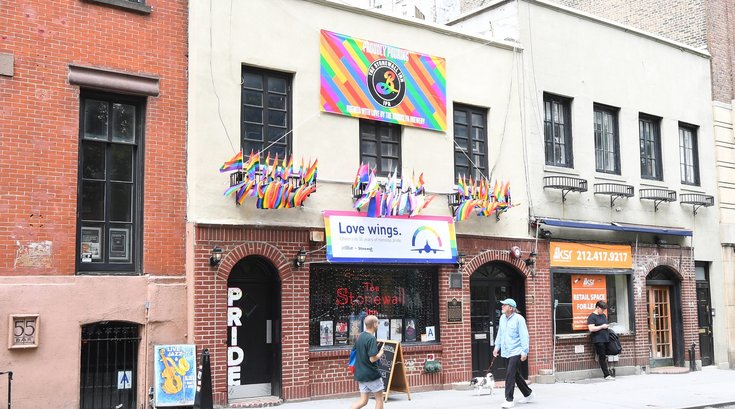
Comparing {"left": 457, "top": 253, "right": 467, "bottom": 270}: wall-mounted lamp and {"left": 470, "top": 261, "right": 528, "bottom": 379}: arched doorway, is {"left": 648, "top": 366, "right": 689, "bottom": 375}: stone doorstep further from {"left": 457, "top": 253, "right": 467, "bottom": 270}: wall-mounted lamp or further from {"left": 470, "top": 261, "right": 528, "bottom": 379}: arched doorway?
{"left": 457, "top": 253, "right": 467, "bottom": 270}: wall-mounted lamp

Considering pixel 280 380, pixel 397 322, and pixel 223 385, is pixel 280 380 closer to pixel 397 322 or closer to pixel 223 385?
pixel 223 385

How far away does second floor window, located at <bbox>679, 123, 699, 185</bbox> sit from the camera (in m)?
21.1

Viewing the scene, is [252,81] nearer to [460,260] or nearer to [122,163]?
[122,163]

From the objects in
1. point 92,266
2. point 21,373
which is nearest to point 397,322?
point 92,266

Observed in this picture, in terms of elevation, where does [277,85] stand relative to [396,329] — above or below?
above

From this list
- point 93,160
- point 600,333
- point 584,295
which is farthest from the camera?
point 584,295

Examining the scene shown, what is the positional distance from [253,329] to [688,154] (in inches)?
538

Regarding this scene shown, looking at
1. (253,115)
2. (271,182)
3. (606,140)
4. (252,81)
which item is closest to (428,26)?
(252,81)

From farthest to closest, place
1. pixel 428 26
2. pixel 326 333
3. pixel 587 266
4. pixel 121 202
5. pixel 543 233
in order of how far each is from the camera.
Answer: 1. pixel 587 266
2. pixel 543 233
3. pixel 428 26
4. pixel 326 333
5. pixel 121 202

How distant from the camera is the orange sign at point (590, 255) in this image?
694 inches

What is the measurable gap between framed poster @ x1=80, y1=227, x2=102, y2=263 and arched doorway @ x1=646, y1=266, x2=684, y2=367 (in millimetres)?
13629

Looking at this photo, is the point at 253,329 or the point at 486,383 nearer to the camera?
the point at 253,329

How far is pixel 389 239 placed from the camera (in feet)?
48.8

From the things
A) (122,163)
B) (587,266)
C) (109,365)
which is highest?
(122,163)
